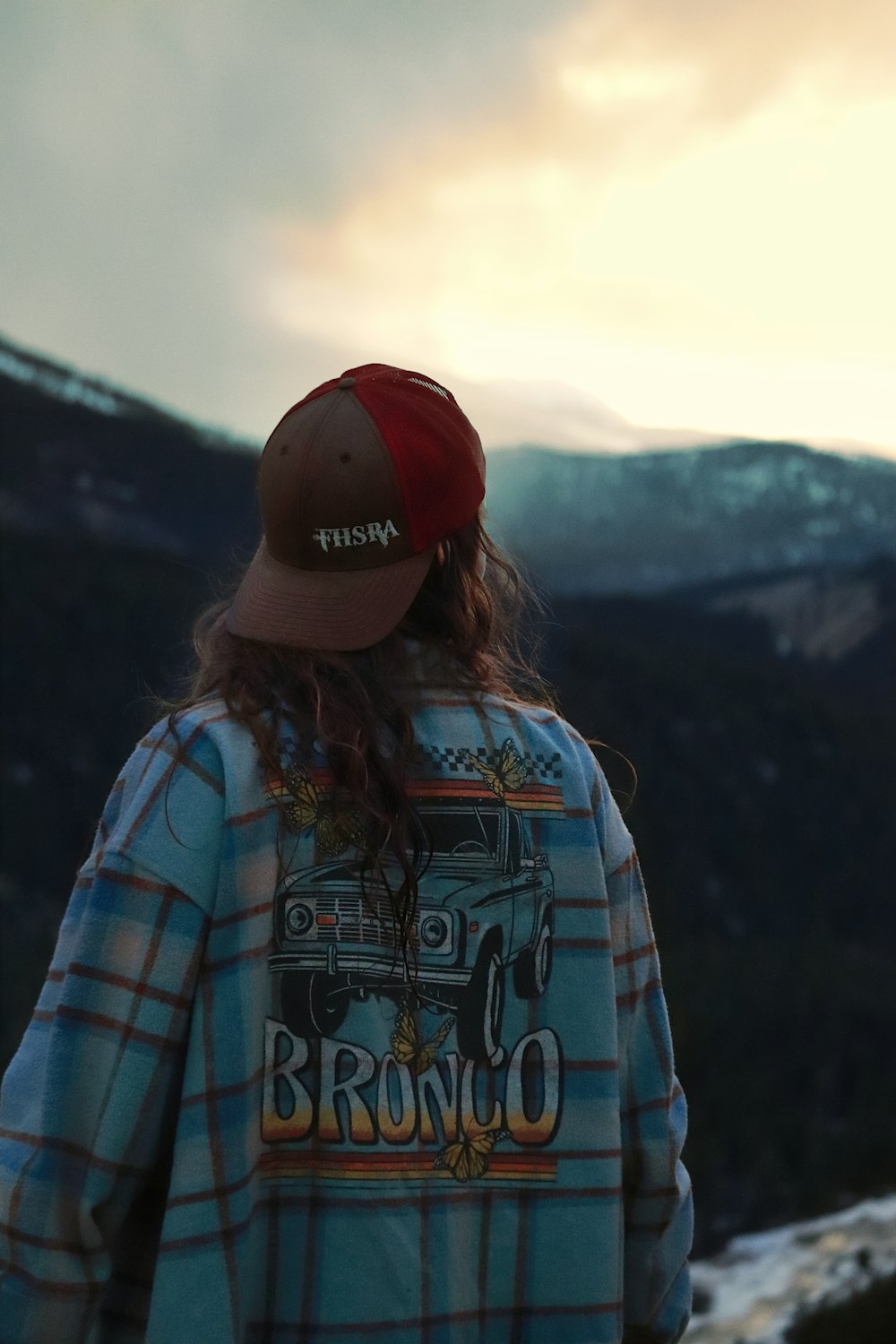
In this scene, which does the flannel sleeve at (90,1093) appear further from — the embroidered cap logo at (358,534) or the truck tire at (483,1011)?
the embroidered cap logo at (358,534)

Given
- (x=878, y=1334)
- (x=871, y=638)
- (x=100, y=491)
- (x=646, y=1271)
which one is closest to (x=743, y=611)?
(x=871, y=638)

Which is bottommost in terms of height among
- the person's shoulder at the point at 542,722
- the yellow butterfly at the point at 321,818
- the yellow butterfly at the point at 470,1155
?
the yellow butterfly at the point at 470,1155

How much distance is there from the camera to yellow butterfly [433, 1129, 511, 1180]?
1.30 meters

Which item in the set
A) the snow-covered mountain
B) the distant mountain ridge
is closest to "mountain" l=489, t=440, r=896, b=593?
the distant mountain ridge

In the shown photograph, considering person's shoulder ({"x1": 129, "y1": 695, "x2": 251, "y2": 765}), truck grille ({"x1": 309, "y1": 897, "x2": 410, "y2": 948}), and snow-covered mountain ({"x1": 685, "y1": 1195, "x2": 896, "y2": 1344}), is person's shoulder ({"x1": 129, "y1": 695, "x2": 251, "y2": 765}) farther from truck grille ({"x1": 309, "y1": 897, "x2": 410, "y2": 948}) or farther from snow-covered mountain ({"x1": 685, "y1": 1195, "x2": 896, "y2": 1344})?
snow-covered mountain ({"x1": 685, "y1": 1195, "x2": 896, "y2": 1344})

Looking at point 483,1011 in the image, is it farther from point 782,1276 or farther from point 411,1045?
point 782,1276

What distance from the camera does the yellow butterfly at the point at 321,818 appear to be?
1267mm

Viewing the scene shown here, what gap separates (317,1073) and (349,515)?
1.84 feet

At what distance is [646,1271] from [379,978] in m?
0.52

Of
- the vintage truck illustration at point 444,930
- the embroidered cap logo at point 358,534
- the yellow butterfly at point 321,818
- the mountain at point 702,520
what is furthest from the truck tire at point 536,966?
the mountain at point 702,520

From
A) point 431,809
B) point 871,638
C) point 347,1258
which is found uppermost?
point 871,638

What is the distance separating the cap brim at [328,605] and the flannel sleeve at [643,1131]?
1.08 feet

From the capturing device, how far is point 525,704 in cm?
149

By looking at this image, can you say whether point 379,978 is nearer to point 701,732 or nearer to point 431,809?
point 431,809
